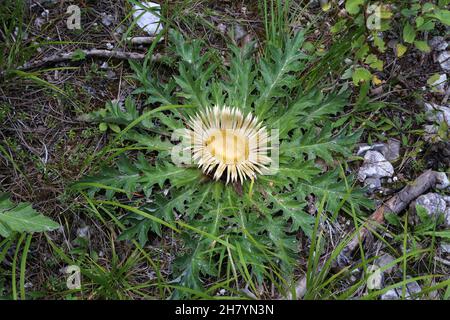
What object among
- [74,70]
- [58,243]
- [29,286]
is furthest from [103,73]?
[29,286]

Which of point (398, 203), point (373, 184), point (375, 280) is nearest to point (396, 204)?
point (398, 203)

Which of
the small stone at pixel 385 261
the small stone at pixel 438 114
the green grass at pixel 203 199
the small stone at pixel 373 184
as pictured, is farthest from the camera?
the small stone at pixel 438 114

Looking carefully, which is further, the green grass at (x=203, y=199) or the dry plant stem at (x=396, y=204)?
the dry plant stem at (x=396, y=204)

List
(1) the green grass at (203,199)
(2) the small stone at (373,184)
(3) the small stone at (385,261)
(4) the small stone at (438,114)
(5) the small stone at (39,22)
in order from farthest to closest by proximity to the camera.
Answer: (5) the small stone at (39,22) → (4) the small stone at (438,114) → (2) the small stone at (373,184) → (3) the small stone at (385,261) → (1) the green grass at (203,199)

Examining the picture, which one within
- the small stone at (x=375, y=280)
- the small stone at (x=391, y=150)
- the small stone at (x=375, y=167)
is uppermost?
the small stone at (x=391, y=150)

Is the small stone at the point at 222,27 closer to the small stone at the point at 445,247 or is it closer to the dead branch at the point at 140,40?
the dead branch at the point at 140,40

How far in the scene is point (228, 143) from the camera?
256 cm

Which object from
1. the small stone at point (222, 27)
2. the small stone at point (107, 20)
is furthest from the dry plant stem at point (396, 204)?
the small stone at point (107, 20)

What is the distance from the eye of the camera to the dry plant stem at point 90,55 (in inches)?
108

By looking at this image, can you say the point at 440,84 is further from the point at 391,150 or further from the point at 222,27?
the point at 222,27

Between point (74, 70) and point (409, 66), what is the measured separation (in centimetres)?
201

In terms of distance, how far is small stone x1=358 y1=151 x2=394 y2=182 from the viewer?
103 inches

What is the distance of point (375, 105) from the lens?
2725mm
